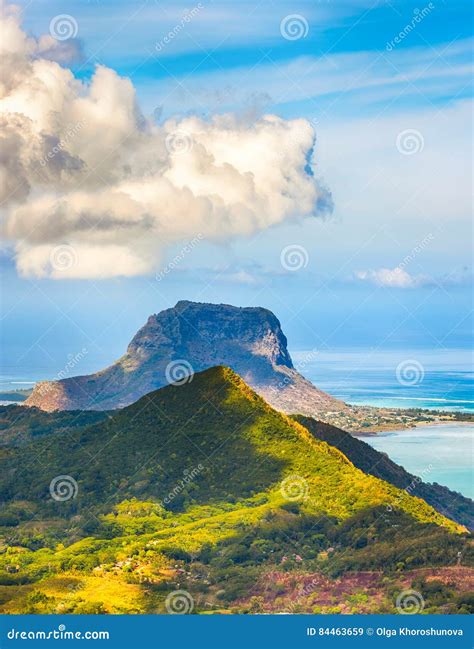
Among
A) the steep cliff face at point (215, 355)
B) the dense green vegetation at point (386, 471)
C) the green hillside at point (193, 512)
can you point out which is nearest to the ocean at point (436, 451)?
the dense green vegetation at point (386, 471)

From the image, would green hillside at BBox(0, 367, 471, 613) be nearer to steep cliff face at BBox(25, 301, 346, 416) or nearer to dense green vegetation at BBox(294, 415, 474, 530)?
dense green vegetation at BBox(294, 415, 474, 530)

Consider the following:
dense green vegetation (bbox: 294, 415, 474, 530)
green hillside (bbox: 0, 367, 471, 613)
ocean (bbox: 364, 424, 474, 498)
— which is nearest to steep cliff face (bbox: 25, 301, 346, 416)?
ocean (bbox: 364, 424, 474, 498)

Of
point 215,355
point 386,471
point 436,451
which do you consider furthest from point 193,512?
point 215,355

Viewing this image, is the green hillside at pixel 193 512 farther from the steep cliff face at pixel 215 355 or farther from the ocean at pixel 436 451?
the steep cliff face at pixel 215 355

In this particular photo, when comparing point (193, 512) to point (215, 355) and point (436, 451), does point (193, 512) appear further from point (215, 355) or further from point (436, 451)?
point (215, 355)

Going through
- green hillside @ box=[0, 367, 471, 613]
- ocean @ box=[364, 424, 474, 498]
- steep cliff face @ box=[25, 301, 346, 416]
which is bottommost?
green hillside @ box=[0, 367, 471, 613]

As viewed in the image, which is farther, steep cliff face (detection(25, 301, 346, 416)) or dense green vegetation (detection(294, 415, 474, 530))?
steep cliff face (detection(25, 301, 346, 416))
